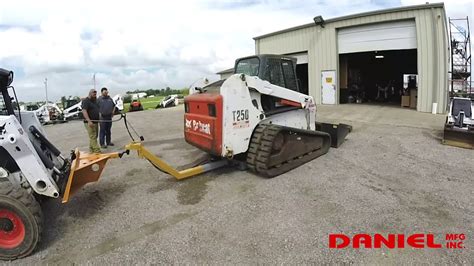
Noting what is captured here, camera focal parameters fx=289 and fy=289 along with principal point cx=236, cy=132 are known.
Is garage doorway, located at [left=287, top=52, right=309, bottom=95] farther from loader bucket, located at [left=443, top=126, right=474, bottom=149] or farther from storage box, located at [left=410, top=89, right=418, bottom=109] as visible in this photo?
loader bucket, located at [left=443, top=126, right=474, bottom=149]

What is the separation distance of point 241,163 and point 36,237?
3.49m

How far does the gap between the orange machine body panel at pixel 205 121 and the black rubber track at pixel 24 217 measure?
270cm

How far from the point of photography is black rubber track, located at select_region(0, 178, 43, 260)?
3039 millimetres

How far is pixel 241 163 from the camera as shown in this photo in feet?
18.8

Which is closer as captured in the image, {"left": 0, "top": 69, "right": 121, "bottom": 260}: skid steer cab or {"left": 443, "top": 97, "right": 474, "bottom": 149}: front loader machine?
{"left": 0, "top": 69, "right": 121, "bottom": 260}: skid steer cab

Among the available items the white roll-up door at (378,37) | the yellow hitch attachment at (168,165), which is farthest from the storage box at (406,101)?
the yellow hitch attachment at (168,165)

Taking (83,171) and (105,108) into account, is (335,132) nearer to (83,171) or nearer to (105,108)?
(83,171)

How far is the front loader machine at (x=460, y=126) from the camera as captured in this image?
6.87 meters

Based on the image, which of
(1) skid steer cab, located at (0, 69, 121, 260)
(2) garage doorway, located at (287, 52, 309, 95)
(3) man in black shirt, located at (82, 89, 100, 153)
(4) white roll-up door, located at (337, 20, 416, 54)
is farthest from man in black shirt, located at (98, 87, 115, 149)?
(4) white roll-up door, located at (337, 20, 416, 54)

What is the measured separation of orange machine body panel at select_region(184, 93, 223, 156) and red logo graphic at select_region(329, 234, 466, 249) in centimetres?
250

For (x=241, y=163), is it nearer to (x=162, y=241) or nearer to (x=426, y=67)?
(x=162, y=241)

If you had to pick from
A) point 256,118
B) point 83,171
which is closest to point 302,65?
point 256,118

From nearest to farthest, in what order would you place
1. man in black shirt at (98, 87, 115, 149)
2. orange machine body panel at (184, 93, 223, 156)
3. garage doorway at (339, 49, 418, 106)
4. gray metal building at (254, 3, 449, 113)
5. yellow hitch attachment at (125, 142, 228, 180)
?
yellow hitch attachment at (125, 142, 228, 180) < orange machine body panel at (184, 93, 223, 156) < man in black shirt at (98, 87, 115, 149) < gray metal building at (254, 3, 449, 113) < garage doorway at (339, 49, 418, 106)

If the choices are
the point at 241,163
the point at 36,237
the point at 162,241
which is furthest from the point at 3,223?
the point at 241,163
